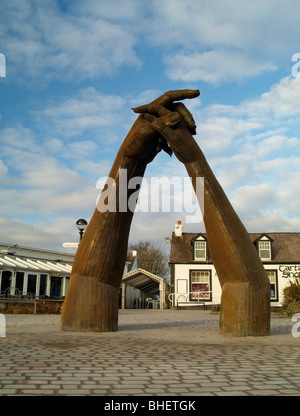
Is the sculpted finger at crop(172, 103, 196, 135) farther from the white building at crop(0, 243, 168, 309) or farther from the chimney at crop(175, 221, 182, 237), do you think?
the chimney at crop(175, 221, 182, 237)

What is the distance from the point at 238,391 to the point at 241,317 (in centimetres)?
492

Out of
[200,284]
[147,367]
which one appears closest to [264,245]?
[200,284]

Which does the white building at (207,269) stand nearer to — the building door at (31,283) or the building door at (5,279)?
the building door at (31,283)

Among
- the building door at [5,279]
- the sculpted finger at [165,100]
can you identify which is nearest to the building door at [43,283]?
the building door at [5,279]

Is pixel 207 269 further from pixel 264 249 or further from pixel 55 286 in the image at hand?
pixel 55 286

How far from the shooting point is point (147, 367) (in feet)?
15.2

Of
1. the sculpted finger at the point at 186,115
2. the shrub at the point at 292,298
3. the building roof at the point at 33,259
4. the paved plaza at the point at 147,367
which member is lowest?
the paved plaza at the point at 147,367

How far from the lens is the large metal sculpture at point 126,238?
8.41m

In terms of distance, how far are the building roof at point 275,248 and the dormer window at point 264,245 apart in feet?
0.91

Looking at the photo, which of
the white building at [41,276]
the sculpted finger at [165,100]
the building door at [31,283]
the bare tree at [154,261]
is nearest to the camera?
the sculpted finger at [165,100]

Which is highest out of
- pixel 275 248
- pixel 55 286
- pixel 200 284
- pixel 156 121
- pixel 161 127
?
pixel 156 121

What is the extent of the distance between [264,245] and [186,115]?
22896 millimetres

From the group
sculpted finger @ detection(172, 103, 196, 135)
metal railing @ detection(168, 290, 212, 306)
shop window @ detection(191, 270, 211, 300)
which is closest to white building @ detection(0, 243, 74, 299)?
metal railing @ detection(168, 290, 212, 306)

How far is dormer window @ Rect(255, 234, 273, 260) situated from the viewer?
30.2m
